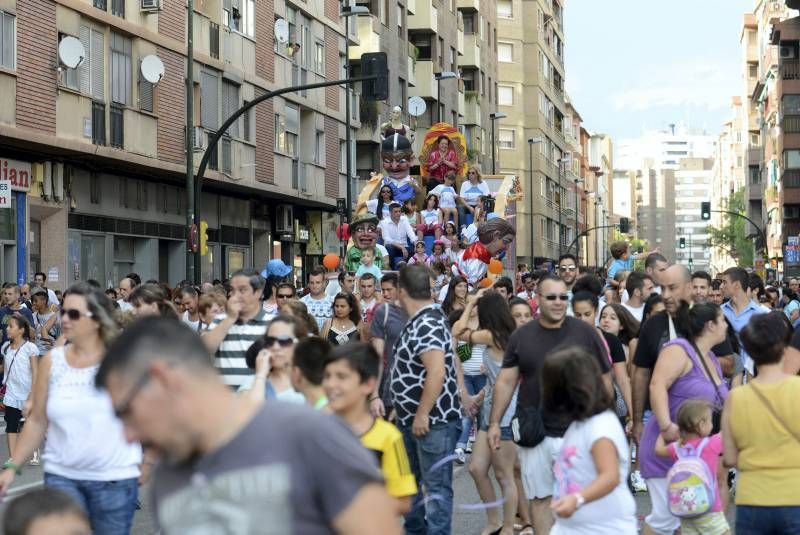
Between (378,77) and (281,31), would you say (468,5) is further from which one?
(378,77)

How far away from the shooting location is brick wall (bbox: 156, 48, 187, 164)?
108ft

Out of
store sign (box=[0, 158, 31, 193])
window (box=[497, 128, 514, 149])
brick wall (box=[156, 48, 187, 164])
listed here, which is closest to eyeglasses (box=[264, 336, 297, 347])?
store sign (box=[0, 158, 31, 193])

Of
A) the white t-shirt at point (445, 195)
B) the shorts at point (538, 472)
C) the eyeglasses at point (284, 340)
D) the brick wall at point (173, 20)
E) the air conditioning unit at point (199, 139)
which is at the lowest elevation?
the shorts at point (538, 472)

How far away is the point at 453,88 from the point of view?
221 feet

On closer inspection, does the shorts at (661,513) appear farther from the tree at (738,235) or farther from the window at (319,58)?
the tree at (738,235)

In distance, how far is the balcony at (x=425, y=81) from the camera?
6141cm

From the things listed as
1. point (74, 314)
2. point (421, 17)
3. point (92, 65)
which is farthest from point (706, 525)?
point (421, 17)

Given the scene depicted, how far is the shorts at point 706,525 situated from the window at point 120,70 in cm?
2423

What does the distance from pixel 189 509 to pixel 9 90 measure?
961 inches

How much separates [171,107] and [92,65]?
408 centimetres

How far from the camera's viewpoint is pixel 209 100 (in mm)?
35938

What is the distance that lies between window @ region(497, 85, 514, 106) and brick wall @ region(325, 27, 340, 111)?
4223cm

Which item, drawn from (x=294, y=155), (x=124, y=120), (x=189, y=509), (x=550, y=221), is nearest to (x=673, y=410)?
(x=189, y=509)

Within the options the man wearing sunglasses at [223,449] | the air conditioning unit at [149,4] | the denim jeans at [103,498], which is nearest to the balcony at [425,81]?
the air conditioning unit at [149,4]
